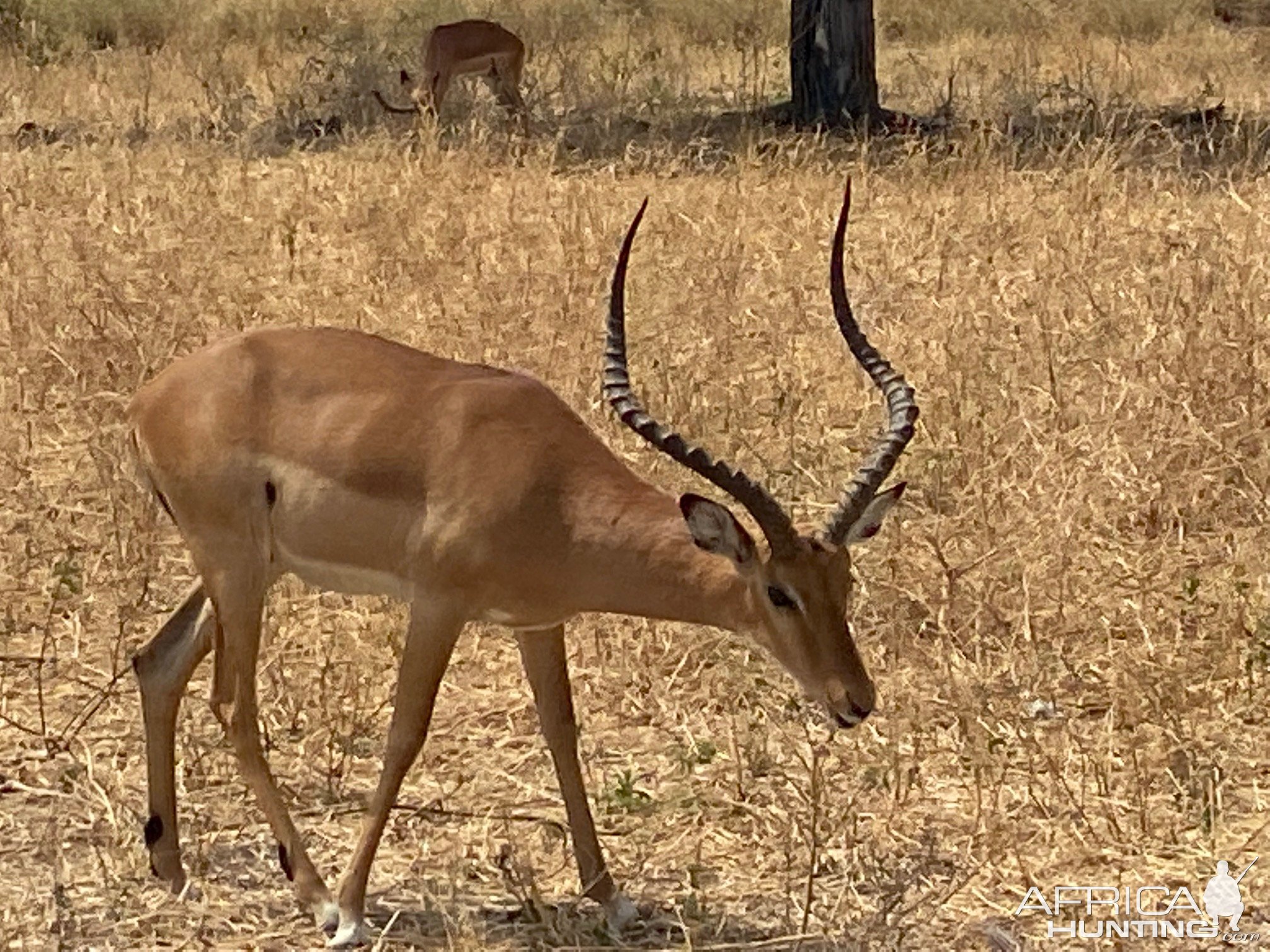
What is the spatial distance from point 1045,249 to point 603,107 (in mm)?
5837

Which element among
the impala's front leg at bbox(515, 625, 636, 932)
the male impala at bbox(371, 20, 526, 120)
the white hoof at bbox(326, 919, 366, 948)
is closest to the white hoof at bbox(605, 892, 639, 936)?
the impala's front leg at bbox(515, 625, 636, 932)

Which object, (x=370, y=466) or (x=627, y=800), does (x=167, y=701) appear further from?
(x=627, y=800)

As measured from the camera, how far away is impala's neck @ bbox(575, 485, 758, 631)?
4.44 meters

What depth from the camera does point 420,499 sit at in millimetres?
4574

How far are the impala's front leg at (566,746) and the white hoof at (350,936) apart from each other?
0.49m

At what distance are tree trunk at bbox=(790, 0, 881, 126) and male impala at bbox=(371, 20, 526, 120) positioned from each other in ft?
6.42

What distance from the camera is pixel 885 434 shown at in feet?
15.0

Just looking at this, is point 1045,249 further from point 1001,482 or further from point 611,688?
point 611,688

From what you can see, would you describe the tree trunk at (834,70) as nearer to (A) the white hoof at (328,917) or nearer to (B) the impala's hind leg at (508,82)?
(B) the impala's hind leg at (508,82)

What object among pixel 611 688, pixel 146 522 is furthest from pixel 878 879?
pixel 146 522

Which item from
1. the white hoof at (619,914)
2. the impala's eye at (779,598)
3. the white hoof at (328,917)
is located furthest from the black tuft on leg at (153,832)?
the impala's eye at (779,598)

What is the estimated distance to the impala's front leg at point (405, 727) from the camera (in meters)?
4.51

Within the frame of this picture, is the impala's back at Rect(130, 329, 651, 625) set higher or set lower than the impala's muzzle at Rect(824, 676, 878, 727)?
higher

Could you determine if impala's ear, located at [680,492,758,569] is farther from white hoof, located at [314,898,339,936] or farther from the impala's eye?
white hoof, located at [314,898,339,936]
